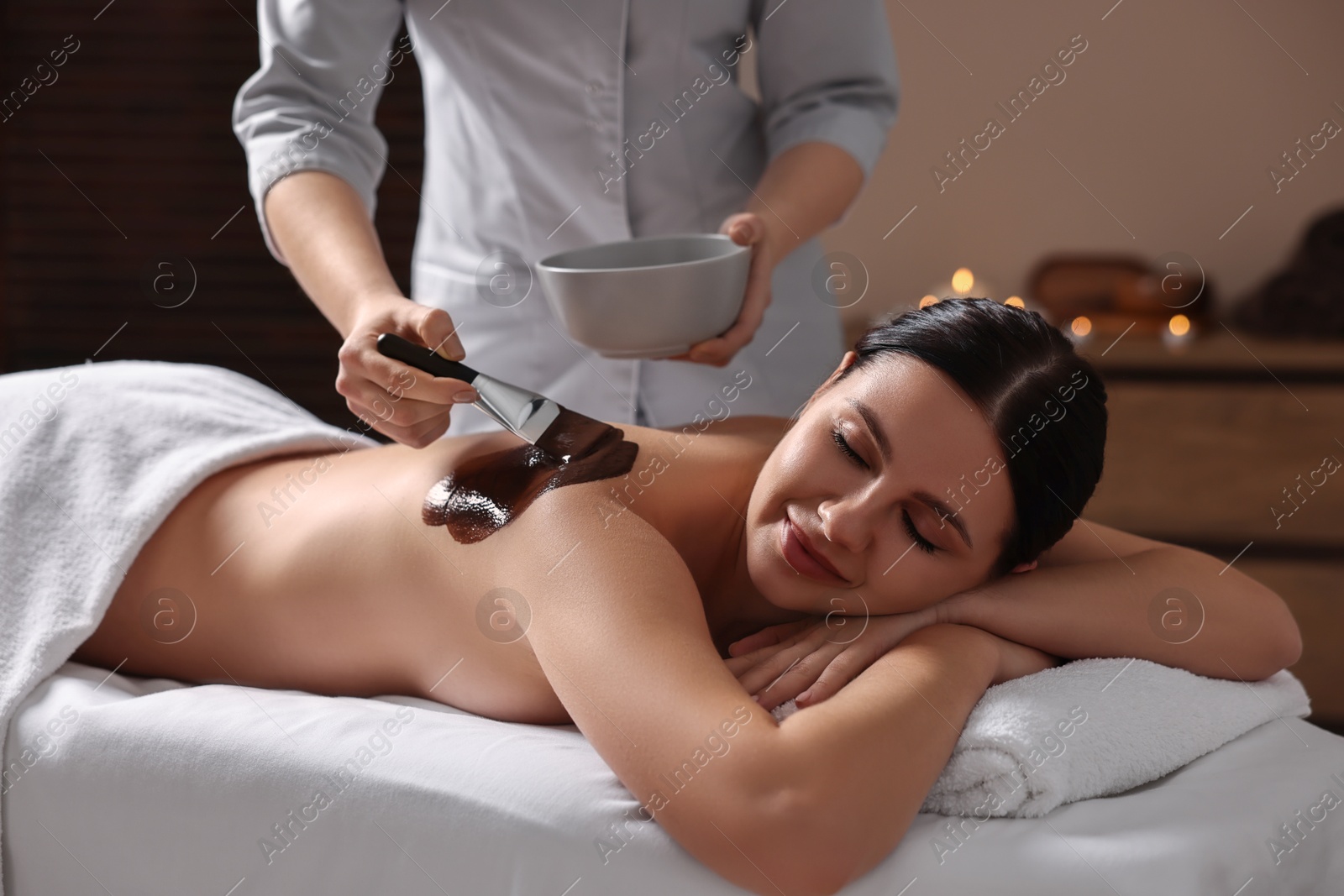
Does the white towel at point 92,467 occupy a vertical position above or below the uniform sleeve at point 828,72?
below

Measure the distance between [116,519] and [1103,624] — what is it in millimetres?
1003

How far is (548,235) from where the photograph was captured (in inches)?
58.5

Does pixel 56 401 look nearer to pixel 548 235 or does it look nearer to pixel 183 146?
pixel 548 235

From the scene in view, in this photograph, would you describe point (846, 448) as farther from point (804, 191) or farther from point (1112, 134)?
point (1112, 134)

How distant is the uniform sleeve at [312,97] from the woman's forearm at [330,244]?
0.03 metres

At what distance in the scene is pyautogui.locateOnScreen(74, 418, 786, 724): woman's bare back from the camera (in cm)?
106

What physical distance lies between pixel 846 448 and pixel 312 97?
793 mm

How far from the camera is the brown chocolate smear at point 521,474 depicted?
3.43 ft

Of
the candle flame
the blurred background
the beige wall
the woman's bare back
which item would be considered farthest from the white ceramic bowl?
the beige wall

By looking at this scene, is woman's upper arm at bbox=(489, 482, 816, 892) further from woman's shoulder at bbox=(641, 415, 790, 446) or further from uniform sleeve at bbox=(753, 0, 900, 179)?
uniform sleeve at bbox=(753, 0, 900, 179)

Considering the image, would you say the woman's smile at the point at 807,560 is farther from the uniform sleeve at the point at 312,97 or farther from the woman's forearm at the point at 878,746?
the uniform sleeve at the point at 312,97

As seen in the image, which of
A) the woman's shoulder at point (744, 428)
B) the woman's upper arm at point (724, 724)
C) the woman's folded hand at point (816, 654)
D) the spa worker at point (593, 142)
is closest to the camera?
the woman's upper arm at point (724, 724)

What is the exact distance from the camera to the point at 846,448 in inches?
40.1

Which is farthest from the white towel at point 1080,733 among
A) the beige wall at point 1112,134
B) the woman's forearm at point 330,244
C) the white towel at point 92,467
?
the beige wall at point 1112,134
